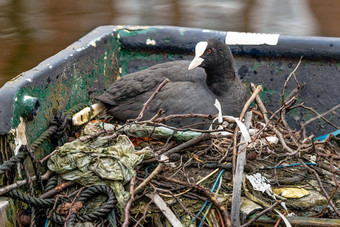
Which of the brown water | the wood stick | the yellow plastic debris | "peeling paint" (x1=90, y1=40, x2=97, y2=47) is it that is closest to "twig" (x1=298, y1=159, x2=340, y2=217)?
the yellow plastic debris

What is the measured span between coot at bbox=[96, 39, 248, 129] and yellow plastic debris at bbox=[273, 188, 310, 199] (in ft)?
2.14

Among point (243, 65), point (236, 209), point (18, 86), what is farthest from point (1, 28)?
point (236, 209)

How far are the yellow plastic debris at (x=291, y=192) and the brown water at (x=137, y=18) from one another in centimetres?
517

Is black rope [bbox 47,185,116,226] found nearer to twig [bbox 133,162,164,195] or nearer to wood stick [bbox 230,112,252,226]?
twig [bbox 133,162,164,195]

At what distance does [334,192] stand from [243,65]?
161 centimetres

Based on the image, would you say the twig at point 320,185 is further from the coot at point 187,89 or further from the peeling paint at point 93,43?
the peeling paint at point 93,43

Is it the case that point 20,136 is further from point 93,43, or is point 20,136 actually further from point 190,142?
point 93,43

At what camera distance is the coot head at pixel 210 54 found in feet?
11.9

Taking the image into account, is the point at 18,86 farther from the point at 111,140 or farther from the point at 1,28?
the point at 1,28

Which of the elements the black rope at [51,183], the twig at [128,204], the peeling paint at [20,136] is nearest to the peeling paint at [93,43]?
the peeling paint at [20,136]

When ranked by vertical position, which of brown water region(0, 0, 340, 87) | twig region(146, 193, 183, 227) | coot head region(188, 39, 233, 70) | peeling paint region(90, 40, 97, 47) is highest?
coot head region(188, 39, 233, 70)

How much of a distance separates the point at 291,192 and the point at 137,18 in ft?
21.4

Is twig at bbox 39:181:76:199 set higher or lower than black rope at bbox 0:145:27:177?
lower

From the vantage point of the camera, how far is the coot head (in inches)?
143
